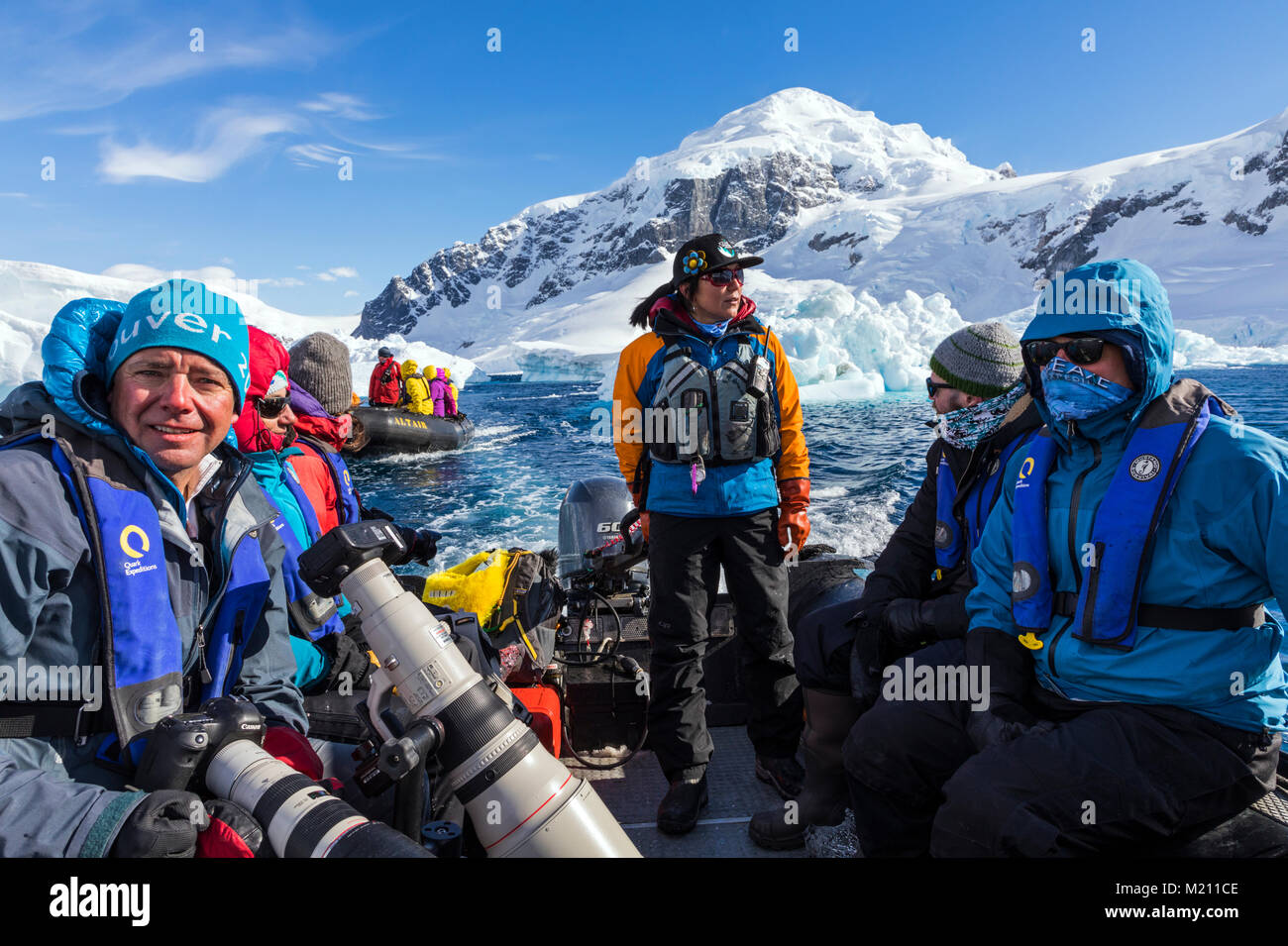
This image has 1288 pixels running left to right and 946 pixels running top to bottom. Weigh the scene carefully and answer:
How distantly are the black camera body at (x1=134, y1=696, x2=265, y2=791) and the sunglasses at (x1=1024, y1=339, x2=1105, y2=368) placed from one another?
186cm

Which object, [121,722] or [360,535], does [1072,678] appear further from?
[121,722]

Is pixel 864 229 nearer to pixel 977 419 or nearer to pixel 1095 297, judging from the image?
pixel 977 419

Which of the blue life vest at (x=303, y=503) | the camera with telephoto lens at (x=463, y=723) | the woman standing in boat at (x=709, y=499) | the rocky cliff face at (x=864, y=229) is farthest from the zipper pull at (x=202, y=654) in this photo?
the rocky cliff face at (x=864, y=229)

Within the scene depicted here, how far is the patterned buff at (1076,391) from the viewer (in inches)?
62.1

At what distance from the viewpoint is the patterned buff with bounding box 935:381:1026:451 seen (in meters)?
2.14

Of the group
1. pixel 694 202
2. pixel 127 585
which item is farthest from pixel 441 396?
pixel 694 202

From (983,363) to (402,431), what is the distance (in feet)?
43.0

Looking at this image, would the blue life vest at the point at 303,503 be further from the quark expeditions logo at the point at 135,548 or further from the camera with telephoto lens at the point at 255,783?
the camera with telephoto lens at the point at 255,783

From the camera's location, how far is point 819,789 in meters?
2.35

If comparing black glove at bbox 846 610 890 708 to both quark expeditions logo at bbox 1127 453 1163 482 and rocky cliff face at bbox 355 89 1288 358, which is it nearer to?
quark expeditions logo at bbox 1127 453 1163 482

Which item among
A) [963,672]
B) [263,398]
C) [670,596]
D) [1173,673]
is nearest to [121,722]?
[263,398]

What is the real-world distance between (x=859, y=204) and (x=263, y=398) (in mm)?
133246

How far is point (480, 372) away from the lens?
71.5 metres
